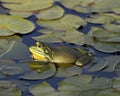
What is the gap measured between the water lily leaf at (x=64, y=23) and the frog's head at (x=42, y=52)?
50 cm

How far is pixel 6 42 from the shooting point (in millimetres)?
3705

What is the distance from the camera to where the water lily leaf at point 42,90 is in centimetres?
302

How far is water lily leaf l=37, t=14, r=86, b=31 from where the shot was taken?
4023mm

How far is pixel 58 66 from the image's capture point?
11.4 ft

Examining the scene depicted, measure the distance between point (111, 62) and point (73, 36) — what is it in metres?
0.50

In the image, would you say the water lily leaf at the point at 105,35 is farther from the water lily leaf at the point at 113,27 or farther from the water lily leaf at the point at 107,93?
the water lily leaf at the point at 107,93

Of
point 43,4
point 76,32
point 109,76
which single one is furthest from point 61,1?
point 109,76

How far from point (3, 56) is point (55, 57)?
400mm

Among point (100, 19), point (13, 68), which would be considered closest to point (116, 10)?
point (100, 19)

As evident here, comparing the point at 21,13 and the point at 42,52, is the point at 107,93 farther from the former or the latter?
the point at 21,13

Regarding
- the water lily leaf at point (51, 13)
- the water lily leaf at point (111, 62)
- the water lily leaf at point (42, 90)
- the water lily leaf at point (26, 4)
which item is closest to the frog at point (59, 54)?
the water lily leaf at point (111, 62)

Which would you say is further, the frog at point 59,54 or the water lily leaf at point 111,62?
the frog at point 59,54

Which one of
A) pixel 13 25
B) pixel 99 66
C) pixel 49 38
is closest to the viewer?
pixel 99 66

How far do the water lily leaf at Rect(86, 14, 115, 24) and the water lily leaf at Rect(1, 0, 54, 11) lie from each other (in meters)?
0.44
